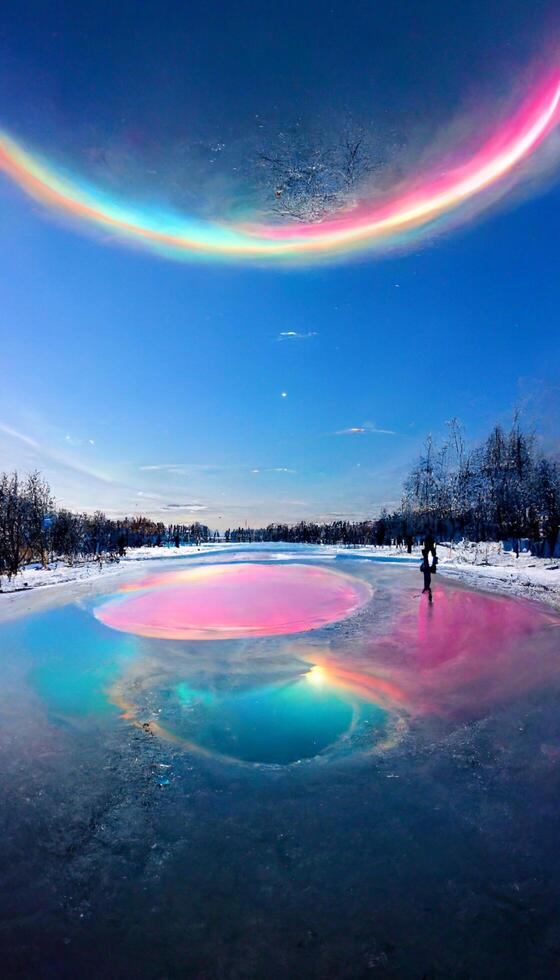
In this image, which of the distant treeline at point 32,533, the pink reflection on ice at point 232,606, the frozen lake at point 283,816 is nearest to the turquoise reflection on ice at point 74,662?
the frozen lake at point 283,816

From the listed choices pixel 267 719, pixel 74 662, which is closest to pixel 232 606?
pixel 74 662

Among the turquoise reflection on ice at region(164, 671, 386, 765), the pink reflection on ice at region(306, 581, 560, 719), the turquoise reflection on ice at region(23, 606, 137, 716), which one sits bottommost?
the turquoise reflection on ice at region(23, 606, 137, 716)

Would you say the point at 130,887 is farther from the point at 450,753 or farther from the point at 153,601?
the point at 153,601

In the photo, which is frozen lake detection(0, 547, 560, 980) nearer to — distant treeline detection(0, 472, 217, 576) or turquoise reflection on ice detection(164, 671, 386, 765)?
turquoise reflection on ice detection(164, 671, 386, 765)

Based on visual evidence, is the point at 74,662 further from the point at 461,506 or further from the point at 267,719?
the point at 461,506

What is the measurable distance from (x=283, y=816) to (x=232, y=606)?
1048 cm

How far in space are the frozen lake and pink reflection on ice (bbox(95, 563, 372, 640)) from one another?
9.01ft

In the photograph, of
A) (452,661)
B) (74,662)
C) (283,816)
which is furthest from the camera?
(74,662)

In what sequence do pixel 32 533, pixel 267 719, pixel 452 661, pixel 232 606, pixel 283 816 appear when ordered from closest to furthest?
pixel 283 816 < pixel 267 719 < pixel 452 661 < pixel 232 606 < pixel 32 533

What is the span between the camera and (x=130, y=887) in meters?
2.70


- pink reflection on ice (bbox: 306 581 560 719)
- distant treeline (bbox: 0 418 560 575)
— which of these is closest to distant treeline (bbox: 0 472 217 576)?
distant treeline (bbox: 0 418 560 575)

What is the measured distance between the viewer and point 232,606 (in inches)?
538

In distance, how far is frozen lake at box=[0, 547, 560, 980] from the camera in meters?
2.32

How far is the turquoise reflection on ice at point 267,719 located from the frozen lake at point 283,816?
3 centimetres
